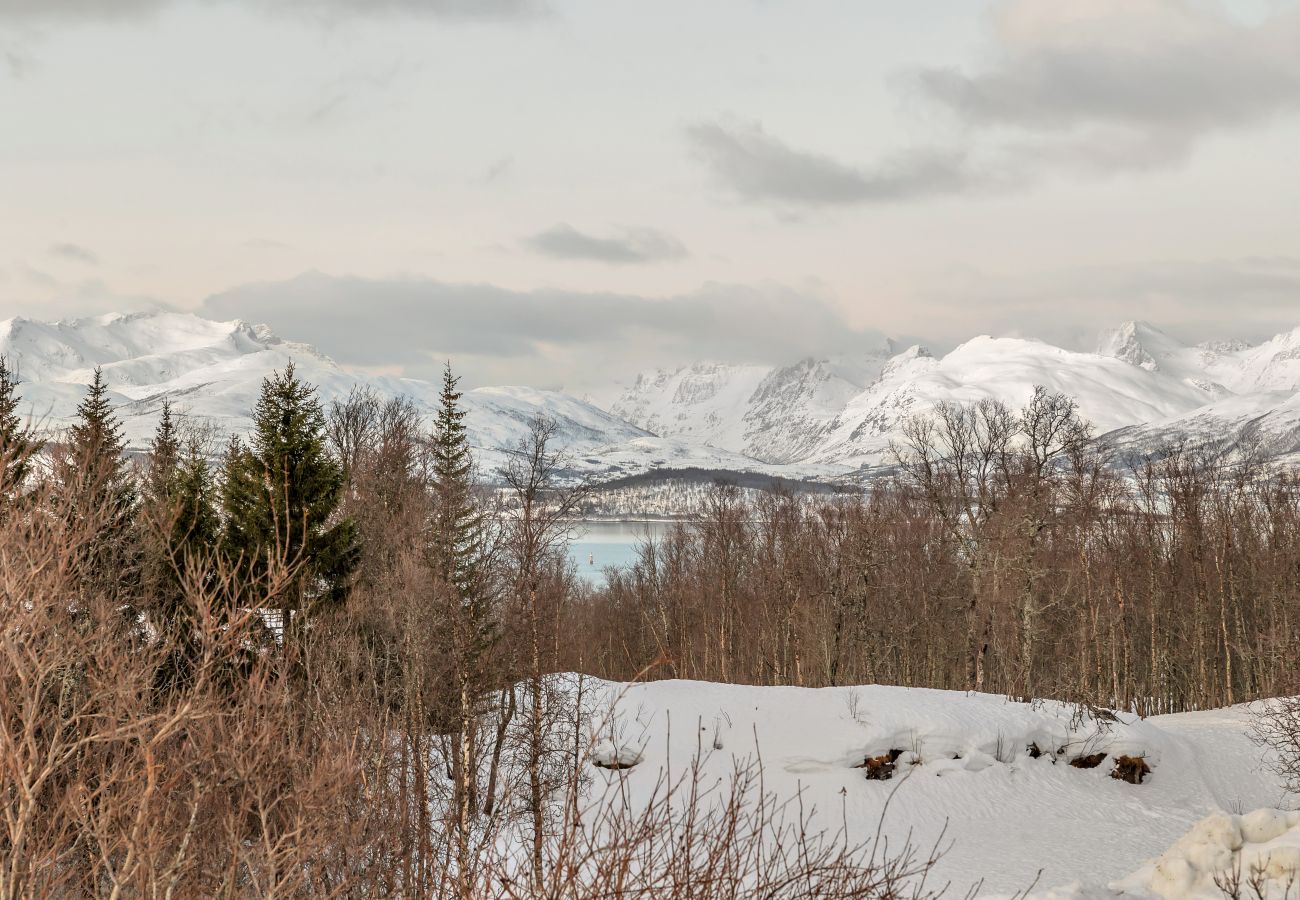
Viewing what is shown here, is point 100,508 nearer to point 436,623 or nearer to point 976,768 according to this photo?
point 436,623

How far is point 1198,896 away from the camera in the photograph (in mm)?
12734

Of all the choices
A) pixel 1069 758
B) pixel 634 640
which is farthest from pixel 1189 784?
pixel 634 640

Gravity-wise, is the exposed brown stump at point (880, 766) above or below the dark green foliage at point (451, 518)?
below

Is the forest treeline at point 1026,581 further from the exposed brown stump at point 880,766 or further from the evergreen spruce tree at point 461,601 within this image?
the evergreen spruce tree at point 461,601

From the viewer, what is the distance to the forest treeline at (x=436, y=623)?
12242 millimetres

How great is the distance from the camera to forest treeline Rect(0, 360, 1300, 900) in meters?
12.2

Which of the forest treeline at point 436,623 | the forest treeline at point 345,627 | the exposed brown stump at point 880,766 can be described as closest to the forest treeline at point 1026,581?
the forest treeline at point 436,623

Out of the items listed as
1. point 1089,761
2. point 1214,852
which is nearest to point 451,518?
point 1089,761

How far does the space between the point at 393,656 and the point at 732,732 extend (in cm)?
1195

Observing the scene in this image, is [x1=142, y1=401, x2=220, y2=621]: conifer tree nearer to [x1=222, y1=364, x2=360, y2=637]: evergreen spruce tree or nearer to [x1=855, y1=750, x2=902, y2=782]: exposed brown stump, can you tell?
[x1=222, y1=364, x2=360, y2=637]: evergreen spruce tree

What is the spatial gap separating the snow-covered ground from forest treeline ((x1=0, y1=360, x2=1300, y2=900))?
1332mm

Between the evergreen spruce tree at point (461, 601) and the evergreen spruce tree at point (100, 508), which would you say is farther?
the evergreen spruce tree at point (461, 601)

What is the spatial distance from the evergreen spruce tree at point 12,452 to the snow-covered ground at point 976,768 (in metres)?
14.3

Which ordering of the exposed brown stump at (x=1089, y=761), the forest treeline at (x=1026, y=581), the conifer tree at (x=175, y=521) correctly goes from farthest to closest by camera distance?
1. the forest treeline at (x=1026, y=581)
2. the exposed brown stump at (x=1089, y=761)
3. the conifer tree at (x=175, y=521)
